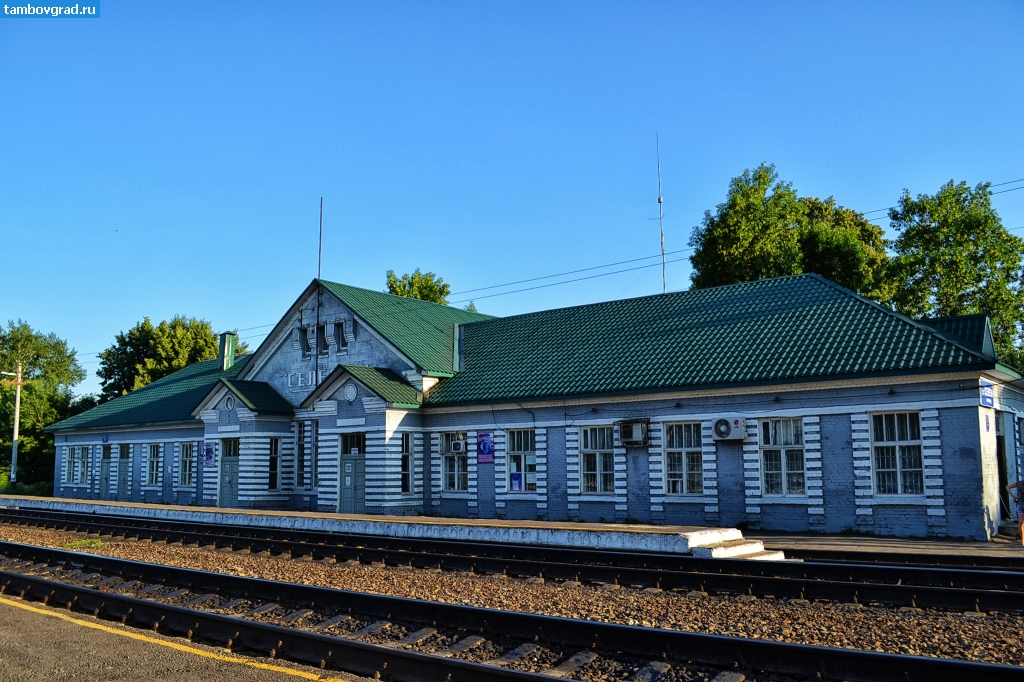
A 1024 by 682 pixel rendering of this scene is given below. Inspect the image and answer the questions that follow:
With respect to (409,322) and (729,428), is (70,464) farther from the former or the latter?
(729,428)

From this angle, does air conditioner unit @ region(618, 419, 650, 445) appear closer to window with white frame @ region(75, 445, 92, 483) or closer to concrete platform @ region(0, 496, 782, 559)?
concrete platform @ region(0, 496, 782, 559)

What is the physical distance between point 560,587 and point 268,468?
864 inches

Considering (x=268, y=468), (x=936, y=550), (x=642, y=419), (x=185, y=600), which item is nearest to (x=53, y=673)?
(x=185, y=600)

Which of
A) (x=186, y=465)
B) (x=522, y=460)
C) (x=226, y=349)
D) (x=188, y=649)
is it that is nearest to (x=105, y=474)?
(x=186, y=465)

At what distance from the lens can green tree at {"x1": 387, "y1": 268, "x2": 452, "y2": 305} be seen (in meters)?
61.6

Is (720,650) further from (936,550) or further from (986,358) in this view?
(986,358)

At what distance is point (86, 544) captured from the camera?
70.7ft

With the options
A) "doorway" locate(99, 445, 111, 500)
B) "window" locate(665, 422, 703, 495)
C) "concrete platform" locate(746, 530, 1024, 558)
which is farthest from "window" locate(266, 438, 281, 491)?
"concrete platform" locate(746, 530, 1024, 558)

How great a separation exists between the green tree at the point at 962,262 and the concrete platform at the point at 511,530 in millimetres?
18669

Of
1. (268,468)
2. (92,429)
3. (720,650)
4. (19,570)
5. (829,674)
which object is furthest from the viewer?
(92,429)

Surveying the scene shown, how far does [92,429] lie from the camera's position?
1729 inches

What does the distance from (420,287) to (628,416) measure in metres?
38.3

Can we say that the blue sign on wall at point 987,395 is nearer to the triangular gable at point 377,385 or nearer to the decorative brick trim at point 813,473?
the decorative brick trim at point 813,473

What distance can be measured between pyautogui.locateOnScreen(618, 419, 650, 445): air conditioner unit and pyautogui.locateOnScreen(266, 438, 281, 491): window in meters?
15.0
